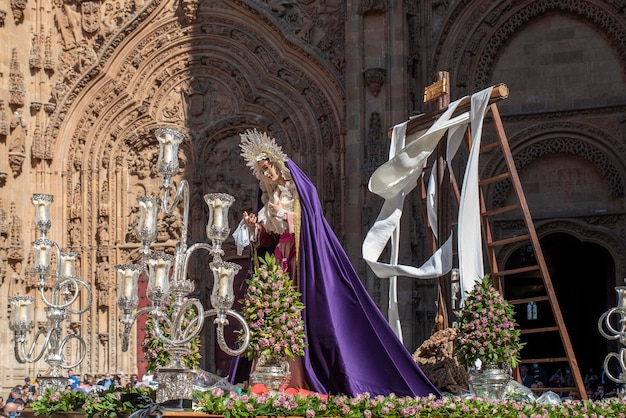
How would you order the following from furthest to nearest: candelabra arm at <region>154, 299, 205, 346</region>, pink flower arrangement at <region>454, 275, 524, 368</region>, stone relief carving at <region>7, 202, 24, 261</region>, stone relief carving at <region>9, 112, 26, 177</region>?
stone relief carving at <region>9, 112, 26, 177</region>, stone relief carving at <region>7, 202, 24, 261</region>, pink flower arrangement at <region>454, 275, 524, 368</region>, candelabra arm at <region>154, 299, 205, 346</region>

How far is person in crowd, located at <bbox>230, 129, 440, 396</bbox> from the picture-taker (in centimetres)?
995

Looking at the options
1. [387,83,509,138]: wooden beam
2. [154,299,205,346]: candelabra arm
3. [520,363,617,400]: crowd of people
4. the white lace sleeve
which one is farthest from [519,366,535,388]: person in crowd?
[154,299,205,346]: candelabra arm

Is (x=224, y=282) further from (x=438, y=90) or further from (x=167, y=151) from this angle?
(x=438, y=90)

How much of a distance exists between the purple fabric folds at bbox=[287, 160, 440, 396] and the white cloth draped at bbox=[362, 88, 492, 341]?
1447mm

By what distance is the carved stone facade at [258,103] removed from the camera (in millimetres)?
19719

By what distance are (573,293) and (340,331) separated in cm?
1291

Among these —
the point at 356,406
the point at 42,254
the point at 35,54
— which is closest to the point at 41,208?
the point at 42,254

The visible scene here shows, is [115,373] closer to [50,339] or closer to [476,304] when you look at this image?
[50,339]

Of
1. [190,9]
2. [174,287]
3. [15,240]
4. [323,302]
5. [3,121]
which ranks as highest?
[190,9]

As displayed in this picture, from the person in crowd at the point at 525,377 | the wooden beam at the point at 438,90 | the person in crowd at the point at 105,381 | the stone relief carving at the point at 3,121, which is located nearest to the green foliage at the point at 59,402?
the wooden beam at the point at 438,90

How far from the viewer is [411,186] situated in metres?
12.8

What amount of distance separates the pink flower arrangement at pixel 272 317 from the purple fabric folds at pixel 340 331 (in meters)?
0.55

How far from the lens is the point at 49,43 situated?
22672 mm

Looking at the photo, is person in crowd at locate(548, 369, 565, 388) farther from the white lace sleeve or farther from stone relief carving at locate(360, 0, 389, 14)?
the white lace sleeve
